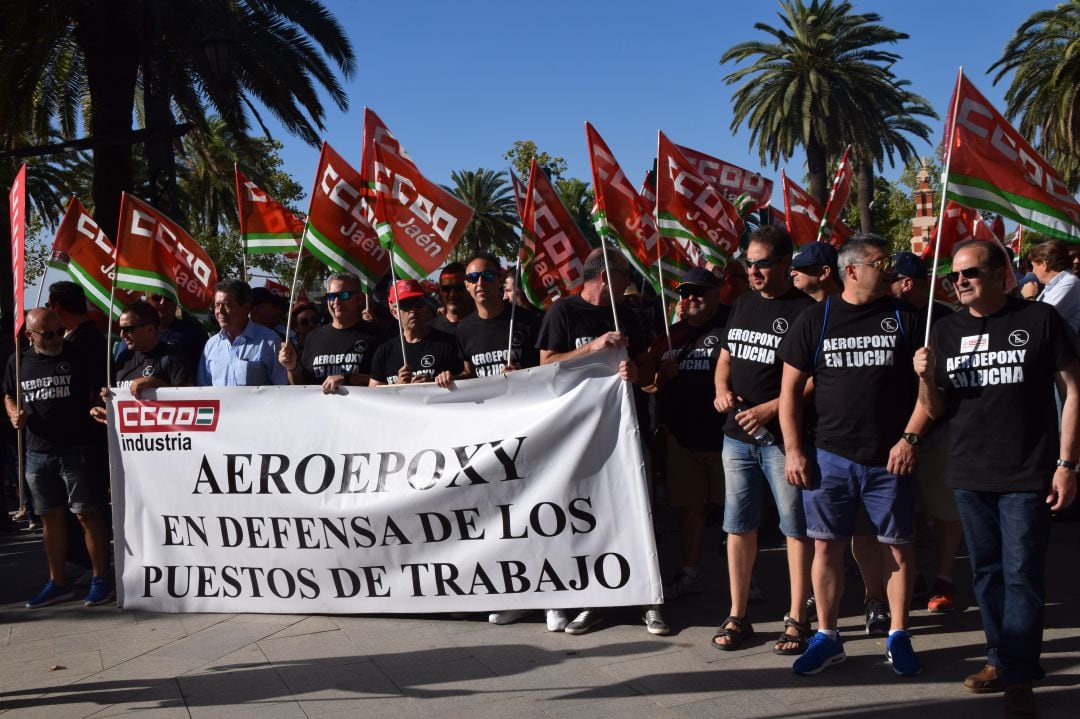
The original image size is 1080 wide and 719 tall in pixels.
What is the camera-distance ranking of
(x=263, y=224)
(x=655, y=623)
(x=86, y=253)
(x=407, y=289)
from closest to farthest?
(x=655, y=623)
(x=407, y=289)
(x=86, y=253)
(x=263, y=224)

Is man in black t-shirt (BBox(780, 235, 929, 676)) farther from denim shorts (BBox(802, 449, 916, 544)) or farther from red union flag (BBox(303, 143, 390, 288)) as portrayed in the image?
red union flag (BBox(303, 143, 390, 288))

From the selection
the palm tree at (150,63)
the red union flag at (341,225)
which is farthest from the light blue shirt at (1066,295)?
the palm tree at (150,63)

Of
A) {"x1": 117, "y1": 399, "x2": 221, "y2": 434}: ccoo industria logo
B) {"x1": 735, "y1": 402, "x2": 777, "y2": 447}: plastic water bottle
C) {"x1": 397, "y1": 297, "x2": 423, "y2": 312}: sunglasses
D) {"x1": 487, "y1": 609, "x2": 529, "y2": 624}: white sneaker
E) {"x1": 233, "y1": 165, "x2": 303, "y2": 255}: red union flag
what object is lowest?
{"x1": 487, "y1": 609, "x2": 529, "y2": 624}: white sneaker

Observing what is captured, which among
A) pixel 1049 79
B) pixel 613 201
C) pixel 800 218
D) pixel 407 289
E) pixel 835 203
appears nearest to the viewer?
pixel 613 201

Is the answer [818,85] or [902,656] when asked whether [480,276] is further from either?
[818,85]

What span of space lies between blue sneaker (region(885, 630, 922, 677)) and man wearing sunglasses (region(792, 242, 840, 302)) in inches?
62.5

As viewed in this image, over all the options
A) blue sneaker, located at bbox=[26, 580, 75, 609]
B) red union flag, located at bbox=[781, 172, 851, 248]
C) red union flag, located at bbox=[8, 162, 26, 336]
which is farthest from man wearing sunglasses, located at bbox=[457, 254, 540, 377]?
red union flag, located at bbox=[781, 172, 851, 248]

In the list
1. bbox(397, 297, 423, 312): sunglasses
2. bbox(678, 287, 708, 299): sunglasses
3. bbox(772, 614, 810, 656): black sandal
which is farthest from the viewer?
bbox(397, 297, 423, 312): sunglasses

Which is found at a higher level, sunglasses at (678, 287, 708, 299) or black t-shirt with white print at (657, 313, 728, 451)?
sunglasses at (678, 287, 708, 299)

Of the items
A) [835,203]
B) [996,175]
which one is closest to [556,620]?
[996,175]

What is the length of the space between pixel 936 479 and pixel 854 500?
1.03 meters

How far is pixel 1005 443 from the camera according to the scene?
3.99 meters

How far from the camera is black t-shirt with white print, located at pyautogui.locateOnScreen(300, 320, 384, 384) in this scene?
620cm

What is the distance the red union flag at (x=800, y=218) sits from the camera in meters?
9.91
